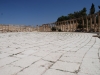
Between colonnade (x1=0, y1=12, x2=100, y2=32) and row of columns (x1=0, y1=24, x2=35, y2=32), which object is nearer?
colonnade (x1=0, y1=12, x2=100, y2=32)

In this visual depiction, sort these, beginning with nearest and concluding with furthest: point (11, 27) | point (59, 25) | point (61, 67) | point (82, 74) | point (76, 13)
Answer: point (82, 74) < point (61, 67) < point (11, 27) < point (59, 25) < point (76, 13)

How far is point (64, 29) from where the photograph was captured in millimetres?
32781

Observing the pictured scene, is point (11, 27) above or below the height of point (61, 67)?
above

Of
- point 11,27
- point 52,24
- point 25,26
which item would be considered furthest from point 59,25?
point 11,27

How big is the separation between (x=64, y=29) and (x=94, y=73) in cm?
3112

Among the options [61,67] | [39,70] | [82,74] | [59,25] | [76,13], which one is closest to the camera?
[82,74]

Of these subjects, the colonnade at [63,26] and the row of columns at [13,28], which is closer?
the colonnade at [63,26]

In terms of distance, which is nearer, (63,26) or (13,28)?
(13,28)

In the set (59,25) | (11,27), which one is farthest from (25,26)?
(59,25)

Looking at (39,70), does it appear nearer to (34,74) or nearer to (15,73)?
(34,74)

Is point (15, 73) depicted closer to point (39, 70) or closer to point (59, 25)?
point (39, 70)

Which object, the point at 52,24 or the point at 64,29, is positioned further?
the point at 52,24

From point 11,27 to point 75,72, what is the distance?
32511 millimetres

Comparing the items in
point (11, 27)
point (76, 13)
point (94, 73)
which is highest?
point (76, 13)
